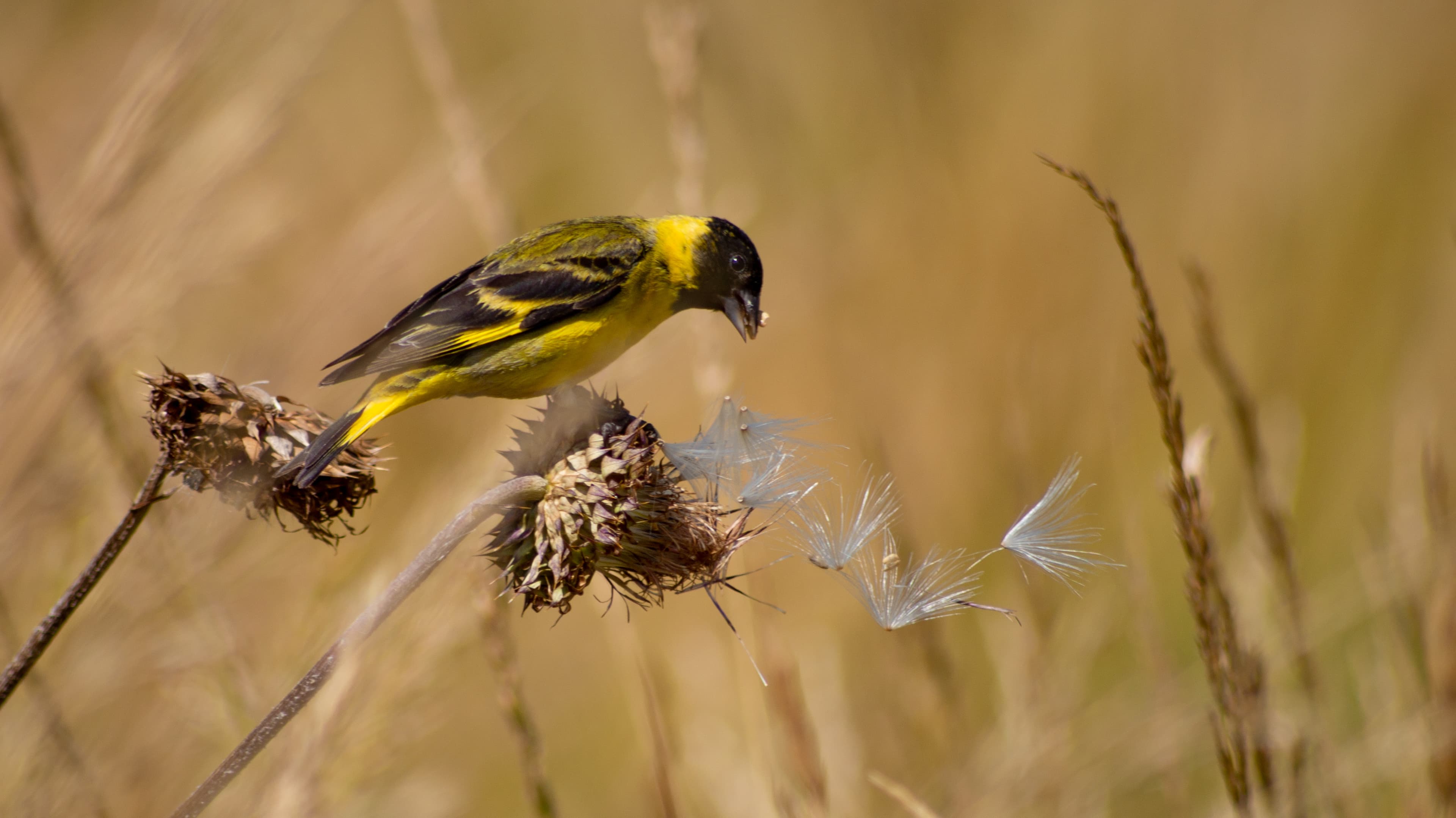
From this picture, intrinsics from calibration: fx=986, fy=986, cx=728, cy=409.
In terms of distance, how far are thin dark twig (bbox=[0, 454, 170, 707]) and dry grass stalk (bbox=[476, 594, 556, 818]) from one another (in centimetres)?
69

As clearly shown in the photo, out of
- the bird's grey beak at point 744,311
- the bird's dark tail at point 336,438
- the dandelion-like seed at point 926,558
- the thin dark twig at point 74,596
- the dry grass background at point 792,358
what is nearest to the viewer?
the thin dark twig at point 74,596

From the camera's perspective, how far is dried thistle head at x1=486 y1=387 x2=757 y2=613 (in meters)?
2.08

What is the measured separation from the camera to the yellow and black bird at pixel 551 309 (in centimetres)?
283

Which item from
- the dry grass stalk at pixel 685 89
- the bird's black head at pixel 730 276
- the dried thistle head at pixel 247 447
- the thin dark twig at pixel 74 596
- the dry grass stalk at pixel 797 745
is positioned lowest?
the dry grass stalk at pixel 797 745

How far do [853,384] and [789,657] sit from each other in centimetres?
129

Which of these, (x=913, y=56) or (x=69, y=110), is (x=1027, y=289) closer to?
(x=913, y=56)

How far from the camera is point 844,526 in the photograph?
218cm

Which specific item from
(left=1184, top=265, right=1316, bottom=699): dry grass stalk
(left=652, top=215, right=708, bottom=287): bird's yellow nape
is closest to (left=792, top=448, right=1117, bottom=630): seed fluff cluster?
(left=1184, top=265, right=1316, bottom=699): dry grass stalk

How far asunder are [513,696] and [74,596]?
896 mm

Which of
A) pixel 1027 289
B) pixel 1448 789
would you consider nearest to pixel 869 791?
pixel 1448 789

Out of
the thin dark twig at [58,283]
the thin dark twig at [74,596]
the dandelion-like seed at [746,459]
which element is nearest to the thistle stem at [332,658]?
the thin dark twig at [74,596]

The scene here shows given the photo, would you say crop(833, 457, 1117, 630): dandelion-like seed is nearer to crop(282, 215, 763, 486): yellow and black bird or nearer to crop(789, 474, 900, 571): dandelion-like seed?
crop(789, 474, 900, 571): dandelion-like seed

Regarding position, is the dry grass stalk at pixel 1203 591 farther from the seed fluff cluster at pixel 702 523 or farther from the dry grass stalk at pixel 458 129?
the dry grass stalk at pixel 458 129

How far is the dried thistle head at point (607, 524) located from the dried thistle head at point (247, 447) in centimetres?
36
